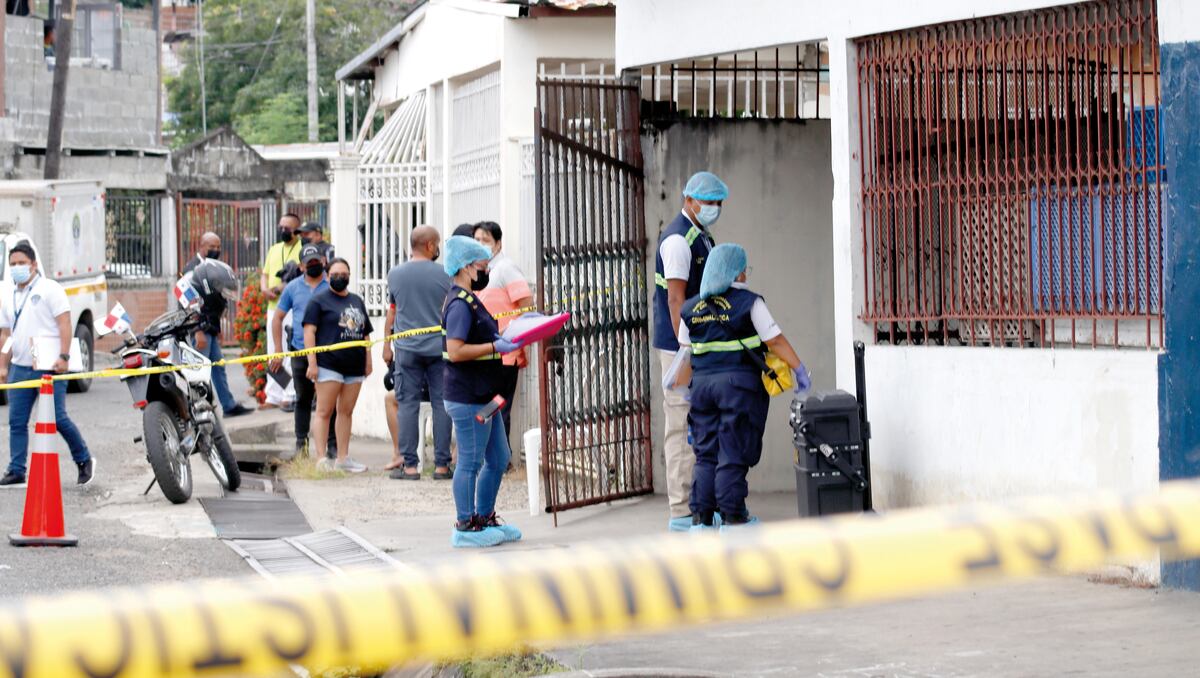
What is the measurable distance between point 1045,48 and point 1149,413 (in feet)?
5.80

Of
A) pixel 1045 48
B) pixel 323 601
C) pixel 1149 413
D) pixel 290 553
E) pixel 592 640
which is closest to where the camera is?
pixel 323 601

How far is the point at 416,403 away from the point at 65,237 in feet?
33.1

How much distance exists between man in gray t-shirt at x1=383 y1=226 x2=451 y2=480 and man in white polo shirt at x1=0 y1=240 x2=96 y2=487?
88.8 inches

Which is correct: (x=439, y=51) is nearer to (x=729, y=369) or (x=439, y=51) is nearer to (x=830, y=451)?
(x=729, y=369)

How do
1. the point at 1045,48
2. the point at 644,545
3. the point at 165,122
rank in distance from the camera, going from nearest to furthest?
the point at 644,545 < the point at 1045,48 < the point at 165,122

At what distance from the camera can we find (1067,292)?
25.2 ft

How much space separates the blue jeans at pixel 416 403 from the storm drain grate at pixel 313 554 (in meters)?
2.32

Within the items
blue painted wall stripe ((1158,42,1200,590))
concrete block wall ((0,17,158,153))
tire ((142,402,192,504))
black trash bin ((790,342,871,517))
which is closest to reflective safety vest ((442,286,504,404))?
black trash bin ((790,342,871,517))

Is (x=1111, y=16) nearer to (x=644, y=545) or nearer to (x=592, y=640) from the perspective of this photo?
(x=592, y=640)

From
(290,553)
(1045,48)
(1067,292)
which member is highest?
(1045,48)

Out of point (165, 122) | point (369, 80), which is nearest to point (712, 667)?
point (369, 80)

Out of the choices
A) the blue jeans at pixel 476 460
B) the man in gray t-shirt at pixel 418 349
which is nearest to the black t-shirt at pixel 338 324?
the man in gray t-shirt at pixel 418 349

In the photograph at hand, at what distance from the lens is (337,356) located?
1249 cm

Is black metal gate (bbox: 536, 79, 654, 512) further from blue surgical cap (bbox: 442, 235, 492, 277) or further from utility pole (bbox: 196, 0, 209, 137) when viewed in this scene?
utility pole (bbox: 196, 0, 209, 137)
